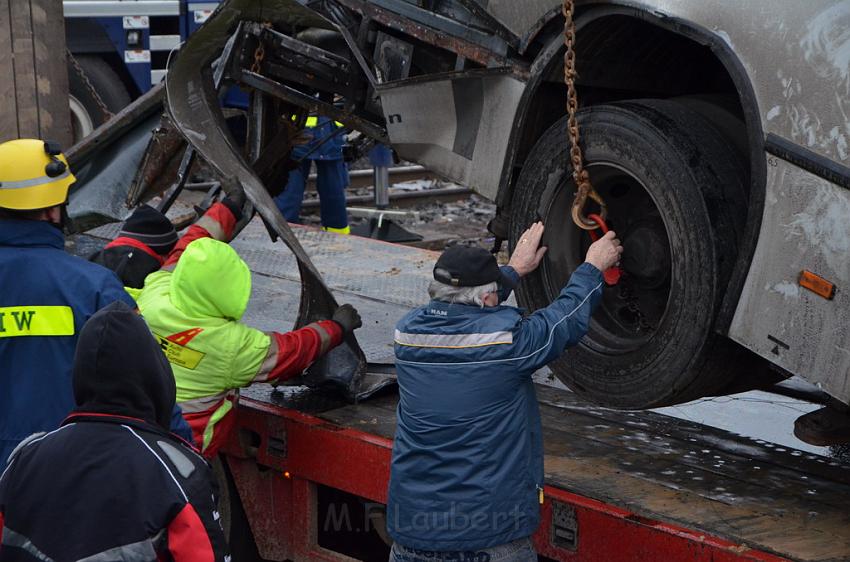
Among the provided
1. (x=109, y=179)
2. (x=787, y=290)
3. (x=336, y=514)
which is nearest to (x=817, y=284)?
(x=787, y=290)

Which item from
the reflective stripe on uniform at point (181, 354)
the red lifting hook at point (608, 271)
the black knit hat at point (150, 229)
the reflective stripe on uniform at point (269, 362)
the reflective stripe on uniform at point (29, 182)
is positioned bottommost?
the reflective stripe on uniform at point (269, 362)

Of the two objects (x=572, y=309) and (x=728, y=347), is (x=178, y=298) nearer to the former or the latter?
(x=572, y=309)

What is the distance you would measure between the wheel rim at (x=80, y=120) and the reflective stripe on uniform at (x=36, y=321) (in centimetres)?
792

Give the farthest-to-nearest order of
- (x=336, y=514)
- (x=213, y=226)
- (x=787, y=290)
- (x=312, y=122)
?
1. (x=312, y=122)
2. (x=213, y=226)
3. (x=336, y=514)
4. (x=787, y=290)

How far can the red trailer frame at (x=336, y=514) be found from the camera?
329 cm

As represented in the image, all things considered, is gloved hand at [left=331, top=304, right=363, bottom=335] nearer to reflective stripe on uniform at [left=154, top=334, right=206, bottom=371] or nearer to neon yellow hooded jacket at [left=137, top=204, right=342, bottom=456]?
neon yellow hooded jacket at [left=137, top=204, right=342, bottom=456]

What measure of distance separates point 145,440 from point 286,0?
2.86m

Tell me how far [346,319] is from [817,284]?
2109mm

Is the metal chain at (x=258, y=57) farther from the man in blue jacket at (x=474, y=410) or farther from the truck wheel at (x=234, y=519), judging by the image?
the man in blue jacket at (x=474, y=410)

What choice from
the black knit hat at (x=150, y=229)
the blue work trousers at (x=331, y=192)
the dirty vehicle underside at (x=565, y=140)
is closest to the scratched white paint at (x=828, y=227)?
the dirty vehicle underside at (x=565, y=140)

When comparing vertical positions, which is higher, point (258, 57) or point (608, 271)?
point (258, 57)

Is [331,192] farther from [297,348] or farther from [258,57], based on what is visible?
[297,348]

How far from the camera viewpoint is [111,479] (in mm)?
2252

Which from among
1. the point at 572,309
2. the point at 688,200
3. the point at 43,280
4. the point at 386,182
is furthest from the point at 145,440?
the point at 386,182
